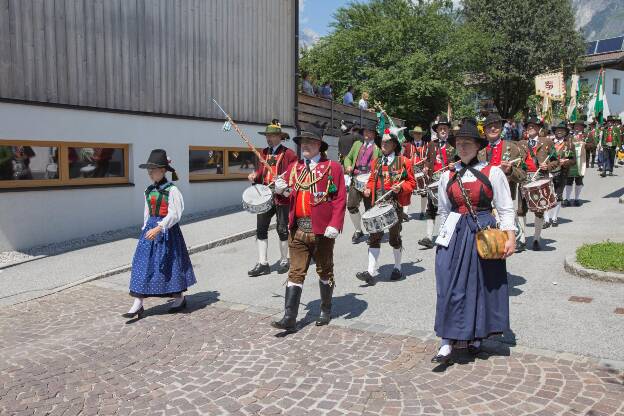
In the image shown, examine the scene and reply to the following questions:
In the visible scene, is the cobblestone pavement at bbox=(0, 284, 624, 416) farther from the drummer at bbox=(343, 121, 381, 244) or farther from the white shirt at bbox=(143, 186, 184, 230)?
the drummer at bbox=(343, 121, 381, 244)

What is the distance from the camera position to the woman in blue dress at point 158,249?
6.50m

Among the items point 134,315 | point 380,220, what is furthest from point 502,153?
point 134,315

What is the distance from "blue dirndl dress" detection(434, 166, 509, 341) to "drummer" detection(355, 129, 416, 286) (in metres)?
2.76

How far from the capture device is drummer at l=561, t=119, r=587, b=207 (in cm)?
1413

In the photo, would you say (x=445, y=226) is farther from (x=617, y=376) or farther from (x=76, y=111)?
(x=76, y=111)

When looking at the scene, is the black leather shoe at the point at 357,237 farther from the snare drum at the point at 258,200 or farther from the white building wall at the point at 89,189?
the white building wall at the point at 89,189

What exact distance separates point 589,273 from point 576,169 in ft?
24.1

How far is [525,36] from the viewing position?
3819 cm

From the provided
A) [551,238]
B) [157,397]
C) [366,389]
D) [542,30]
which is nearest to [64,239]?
[157,397]

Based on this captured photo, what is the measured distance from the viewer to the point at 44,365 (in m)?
5.23

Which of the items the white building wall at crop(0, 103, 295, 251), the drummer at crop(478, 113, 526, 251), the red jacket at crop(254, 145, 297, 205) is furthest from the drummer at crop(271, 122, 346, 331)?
the white building wall at crop(0, 103, 295, 251)

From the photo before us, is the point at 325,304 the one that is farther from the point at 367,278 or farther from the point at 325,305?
the point at 367,278

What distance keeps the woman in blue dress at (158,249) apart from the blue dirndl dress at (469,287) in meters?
3.10

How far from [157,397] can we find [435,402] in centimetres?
213
